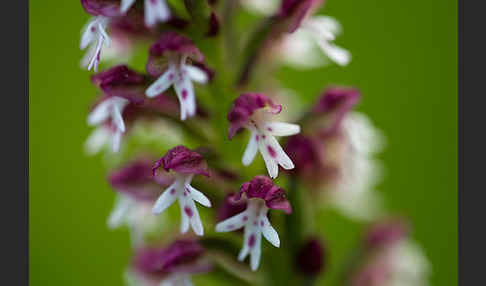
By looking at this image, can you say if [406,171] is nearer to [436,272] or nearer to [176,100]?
[436,272]

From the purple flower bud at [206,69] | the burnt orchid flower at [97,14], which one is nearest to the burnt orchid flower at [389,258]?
the purple flower bud at [206,69]

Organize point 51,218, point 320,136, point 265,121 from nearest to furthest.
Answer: point 265,121 → point 320,136 → point 51,218

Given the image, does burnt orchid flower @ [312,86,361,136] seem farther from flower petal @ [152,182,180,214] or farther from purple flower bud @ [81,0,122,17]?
purple flower bud @ [81,0,122,17]

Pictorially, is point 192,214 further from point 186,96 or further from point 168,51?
point 168,51

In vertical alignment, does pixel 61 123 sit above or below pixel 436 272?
above

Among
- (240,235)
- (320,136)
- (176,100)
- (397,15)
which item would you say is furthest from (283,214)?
(397,15)

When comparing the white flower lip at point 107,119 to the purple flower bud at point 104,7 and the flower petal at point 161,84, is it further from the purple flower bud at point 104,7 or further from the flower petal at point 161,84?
the purple flower bud at point 104,7

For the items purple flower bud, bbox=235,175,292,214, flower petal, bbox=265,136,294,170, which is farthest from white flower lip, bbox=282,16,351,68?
purple flower bud, bbox=235,175,292,214
